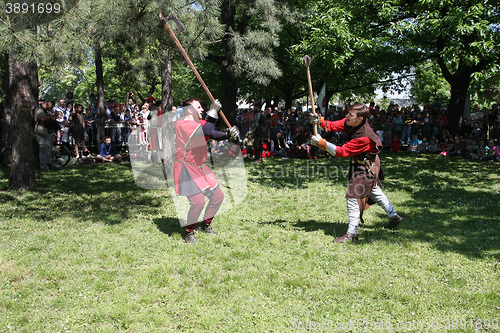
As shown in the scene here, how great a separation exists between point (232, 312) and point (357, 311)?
132cm

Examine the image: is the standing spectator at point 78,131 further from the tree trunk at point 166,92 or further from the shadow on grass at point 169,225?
the shadow on grass at point 169,225

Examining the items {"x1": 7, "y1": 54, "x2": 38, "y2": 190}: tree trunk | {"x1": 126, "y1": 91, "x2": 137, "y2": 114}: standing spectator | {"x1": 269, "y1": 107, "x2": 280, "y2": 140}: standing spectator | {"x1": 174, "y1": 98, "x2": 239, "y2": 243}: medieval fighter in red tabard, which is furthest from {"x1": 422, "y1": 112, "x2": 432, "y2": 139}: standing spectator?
{"x1": 7, "y1": 54, "x2": 38, "y2": 190}: tree trunk

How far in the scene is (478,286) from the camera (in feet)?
16.0

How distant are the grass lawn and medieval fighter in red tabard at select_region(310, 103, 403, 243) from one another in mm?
523

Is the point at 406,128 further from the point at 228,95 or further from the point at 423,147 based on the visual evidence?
the point at 228,95

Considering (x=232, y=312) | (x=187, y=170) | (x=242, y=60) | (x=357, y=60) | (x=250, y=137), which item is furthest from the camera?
(x=357, y=60)

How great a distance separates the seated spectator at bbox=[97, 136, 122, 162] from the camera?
45.7 ft

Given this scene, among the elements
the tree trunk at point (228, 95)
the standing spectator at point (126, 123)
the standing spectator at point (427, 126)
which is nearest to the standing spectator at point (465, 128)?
the standing spectator at point (427, 126)

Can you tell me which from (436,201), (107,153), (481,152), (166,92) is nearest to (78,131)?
(107,153)

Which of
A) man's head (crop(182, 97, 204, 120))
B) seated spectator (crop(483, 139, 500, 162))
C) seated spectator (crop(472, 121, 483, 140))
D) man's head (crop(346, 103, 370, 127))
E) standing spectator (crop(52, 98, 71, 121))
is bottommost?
seated spectator (crop(483, 139, 500, 162))

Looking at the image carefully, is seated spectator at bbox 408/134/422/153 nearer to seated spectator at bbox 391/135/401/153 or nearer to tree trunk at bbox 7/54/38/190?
seated spectator at bbox 391/135/401/153

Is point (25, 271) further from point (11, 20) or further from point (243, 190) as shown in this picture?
point (243, 190)

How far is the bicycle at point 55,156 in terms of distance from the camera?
12.1m

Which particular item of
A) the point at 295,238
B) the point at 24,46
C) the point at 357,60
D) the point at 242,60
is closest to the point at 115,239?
the point at 295,238
